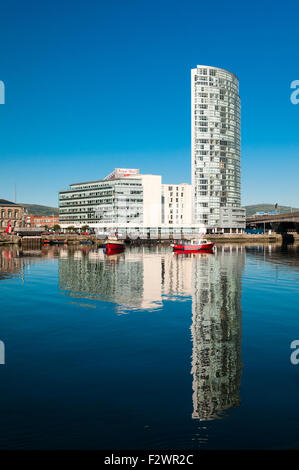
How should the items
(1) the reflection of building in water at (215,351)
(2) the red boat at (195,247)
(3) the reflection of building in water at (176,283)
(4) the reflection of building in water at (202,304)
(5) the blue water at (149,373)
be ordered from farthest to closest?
(2) the red boat at (195,247) < (3) the reflection of building in water at (176,283) < (4) the reflection of building in water at (202,304) < (1) the reflection of building in water at (215,351) < (5) the blue water at (149,373)

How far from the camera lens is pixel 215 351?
922 inches

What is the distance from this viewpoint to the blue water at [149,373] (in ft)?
46.3

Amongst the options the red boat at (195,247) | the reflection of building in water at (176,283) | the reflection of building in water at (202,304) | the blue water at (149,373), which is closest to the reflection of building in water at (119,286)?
the reflection of building in water at (202,304)

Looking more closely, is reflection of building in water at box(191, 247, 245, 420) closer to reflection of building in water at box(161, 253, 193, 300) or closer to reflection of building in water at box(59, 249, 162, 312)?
reflection of building in water at box(161, 253, 193, 300)

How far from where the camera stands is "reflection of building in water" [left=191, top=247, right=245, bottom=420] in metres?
16.8

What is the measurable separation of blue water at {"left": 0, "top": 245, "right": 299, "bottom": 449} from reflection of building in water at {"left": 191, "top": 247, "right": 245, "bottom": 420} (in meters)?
0.07

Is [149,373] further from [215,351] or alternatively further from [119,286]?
[119,286]

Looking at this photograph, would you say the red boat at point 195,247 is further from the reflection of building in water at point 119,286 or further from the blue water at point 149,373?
the blue water at point 149,373

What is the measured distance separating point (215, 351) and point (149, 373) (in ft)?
16.6

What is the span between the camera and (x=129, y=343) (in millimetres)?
25797

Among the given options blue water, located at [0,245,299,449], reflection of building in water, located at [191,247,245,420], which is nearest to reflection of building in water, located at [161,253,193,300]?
reflection of building in water, located at [191,247,245,420]

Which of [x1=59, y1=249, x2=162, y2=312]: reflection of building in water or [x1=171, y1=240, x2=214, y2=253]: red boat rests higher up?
[x1=171, y1=240, x2=214, y2=253]: red boat

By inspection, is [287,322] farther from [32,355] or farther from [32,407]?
[32,407]

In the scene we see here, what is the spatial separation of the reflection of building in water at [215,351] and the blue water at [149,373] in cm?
7
